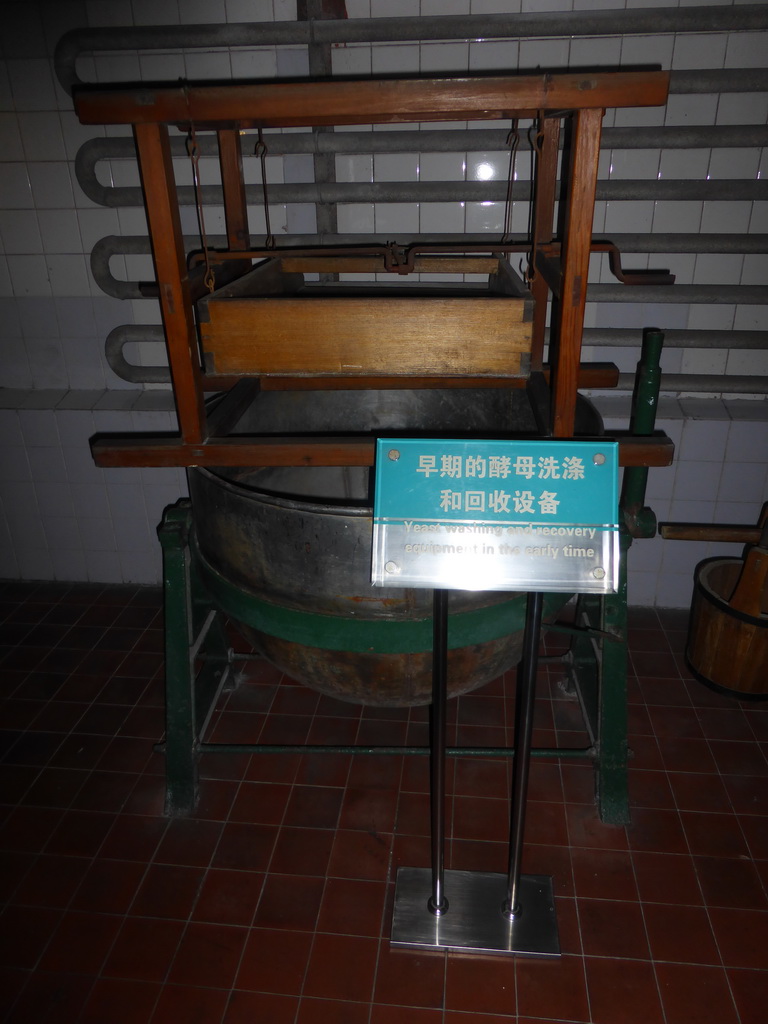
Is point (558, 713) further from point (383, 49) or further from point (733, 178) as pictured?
point (383, 49)

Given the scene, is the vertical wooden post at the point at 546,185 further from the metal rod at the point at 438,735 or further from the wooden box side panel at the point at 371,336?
the metal rod at the point at 438,735

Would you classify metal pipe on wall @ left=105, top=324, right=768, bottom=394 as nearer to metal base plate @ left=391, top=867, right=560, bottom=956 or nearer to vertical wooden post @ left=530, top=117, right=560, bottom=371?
vertical wooden post @ left=530, top=117, right=560, bottom=371

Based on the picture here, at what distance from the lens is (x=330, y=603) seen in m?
2.12

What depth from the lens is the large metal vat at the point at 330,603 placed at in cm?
204

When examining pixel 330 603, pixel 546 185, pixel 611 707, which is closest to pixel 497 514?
pixel 330 603

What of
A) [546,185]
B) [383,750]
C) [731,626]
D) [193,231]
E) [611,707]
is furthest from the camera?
[193,231]

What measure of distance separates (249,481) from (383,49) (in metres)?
1.98

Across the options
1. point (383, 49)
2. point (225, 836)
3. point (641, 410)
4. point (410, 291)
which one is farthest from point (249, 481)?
point (383, 49)

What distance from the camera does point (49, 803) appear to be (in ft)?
9.27

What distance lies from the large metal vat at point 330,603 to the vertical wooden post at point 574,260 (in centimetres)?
18

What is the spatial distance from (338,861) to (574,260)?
215 centimetres

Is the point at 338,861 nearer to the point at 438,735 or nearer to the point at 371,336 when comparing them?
the point at 438,735

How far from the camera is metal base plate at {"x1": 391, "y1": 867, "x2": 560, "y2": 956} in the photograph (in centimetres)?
228

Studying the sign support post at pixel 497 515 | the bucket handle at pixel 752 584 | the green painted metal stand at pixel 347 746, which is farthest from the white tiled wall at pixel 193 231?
the sign support post at pixel 497 515
